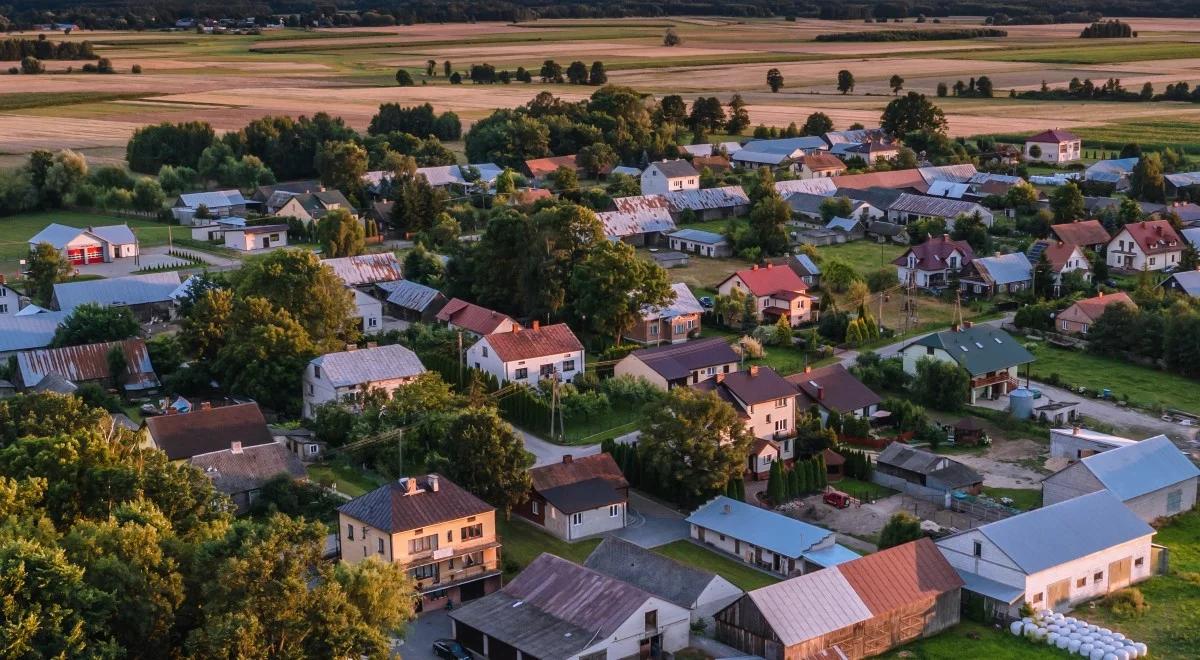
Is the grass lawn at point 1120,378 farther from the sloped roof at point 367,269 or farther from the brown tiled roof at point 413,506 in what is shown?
the sloped roof at point 367,269

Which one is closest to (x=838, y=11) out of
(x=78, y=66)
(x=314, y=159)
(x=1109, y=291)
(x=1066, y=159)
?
(x=78, y=66)

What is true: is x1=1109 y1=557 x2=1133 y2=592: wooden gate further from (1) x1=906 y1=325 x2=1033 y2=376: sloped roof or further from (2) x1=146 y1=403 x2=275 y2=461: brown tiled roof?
(2) x1=146 y1=403 x2=275 y2=461: brown tiled roof

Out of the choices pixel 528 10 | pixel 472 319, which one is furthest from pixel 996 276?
pixel 528 10

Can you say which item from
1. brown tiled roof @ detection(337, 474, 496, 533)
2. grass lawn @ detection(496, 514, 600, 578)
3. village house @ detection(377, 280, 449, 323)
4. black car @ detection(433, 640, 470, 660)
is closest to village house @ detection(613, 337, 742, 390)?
village house @ detection(377, 280, 449, 323)

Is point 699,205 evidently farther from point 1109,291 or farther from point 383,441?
point 383,441

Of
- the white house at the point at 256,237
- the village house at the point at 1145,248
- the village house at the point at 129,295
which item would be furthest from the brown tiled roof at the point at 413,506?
the village house at the point at 1145,248

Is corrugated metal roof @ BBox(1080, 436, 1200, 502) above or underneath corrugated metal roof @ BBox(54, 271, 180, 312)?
above
